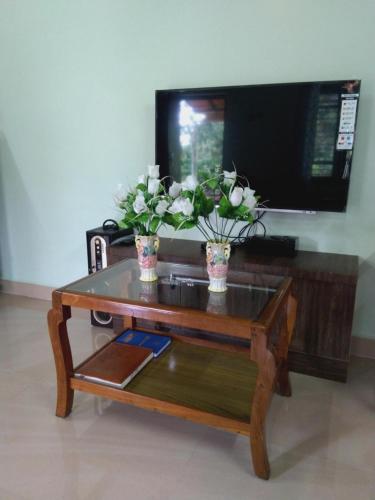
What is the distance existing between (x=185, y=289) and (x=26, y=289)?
6.40ft

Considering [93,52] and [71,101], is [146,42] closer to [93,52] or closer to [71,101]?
[93,52]

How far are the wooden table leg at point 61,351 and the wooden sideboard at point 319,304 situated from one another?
0.74 meters

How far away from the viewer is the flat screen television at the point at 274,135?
5.99ft

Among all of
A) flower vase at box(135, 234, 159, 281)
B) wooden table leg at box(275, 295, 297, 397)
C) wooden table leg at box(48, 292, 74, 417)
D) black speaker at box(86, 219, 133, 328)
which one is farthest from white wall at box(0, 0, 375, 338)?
wooden table leg at box(48, 292, 74, 417)

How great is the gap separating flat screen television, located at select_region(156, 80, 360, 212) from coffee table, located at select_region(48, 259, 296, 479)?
599mm

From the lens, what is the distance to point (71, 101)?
8.20 feet

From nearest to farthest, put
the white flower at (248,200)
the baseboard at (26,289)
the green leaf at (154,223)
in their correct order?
1. the white flower at (248,200)
2. the green leaf at (154,223)
3. the baseboard at (26,289)

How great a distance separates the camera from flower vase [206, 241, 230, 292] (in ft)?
4.76

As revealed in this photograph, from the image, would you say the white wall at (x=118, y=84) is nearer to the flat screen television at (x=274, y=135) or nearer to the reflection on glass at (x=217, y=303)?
the flat screen television at (x=274, y=135)

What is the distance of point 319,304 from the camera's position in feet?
5.88

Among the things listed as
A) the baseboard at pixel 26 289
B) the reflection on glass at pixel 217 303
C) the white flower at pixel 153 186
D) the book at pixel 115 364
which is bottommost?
the baseboard at pixel 26 289

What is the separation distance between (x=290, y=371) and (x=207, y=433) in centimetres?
66

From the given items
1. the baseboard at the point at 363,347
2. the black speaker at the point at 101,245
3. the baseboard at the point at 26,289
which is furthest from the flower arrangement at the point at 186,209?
the baseboard at the point at 26,289

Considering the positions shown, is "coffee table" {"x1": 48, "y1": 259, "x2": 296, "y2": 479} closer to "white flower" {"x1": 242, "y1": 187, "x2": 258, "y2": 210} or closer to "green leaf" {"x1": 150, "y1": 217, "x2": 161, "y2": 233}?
"green leaf" {"x1": 150, "y1": 217, "x2": 161, "y2": 233}
